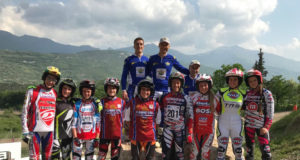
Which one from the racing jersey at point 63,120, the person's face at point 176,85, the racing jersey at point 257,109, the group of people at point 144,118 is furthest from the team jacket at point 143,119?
the racing jersey at point 257,109

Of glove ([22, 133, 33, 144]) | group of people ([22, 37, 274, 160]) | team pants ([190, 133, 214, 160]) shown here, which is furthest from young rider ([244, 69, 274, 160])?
glove ([22, 133, 33, 144])

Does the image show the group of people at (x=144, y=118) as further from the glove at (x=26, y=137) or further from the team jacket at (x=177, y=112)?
the glove at (x=26, y=137)

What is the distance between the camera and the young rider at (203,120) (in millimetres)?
5129

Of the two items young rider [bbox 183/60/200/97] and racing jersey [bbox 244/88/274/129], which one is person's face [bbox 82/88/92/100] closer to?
young rider [bbox 183/60/200/97]

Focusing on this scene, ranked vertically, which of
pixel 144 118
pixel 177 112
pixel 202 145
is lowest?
pixel 202 145

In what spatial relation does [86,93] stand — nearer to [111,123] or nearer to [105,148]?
[111,123]

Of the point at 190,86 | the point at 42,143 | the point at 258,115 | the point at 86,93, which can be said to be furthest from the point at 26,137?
the point at 258,115

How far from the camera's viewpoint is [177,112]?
5.13 m

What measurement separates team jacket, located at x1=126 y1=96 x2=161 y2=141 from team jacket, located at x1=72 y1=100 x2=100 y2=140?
0.91 m

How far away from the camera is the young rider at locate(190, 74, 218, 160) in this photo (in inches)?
202

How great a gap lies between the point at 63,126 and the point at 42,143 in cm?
62

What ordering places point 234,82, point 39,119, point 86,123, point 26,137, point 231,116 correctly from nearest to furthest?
point 26,137 → point 39,119 → point 86,123 → point 231,116 → point 234,82

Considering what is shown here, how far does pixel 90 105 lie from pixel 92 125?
52 cm

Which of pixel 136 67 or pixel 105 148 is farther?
pixel 136 67
